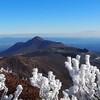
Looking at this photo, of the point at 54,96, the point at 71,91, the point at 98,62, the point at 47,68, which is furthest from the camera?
the point at 98,62

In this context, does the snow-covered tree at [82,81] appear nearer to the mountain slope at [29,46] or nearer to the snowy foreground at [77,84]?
the snowy foreground at [77,84]

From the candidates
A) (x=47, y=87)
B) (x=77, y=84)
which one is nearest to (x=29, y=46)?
(x=47, y=87)

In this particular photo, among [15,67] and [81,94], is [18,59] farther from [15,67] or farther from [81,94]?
[81,94]

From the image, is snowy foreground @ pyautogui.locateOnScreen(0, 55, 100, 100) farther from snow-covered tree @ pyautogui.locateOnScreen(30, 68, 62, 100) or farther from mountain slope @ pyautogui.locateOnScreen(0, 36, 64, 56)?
mountain slope @ pyautogui.locateOnScreen(0, 36, 64, 56)

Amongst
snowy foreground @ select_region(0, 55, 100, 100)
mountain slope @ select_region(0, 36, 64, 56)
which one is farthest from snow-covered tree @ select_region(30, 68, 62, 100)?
mountain slope @ select_region(0, 36, 64, 56)

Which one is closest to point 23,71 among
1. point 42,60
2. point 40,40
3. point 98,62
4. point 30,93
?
point 42,60

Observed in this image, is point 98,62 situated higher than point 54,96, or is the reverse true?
point 54,96

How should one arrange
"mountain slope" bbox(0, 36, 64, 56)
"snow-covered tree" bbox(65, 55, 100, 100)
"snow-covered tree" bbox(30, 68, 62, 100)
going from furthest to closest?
"mountain slope" bbox(0, 36, 64, 56), "snow-covered tree" bbox(30, 68, 62, 100), "snow-covered tree" bbox(65, 55, 100, 100)

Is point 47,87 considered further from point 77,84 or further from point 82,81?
point 82,81

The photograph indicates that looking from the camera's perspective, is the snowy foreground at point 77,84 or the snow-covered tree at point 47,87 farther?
the snow-covered tree at point 47,87

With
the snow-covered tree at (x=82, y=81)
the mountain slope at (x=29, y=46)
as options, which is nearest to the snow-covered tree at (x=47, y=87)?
the snow-covered tree at (x=82, y=81)

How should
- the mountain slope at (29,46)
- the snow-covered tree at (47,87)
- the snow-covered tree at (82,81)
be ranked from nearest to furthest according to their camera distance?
the snow-covered tree at (82,81), the snow-covered tree at (47,87), the mountain slope at (29,46)
